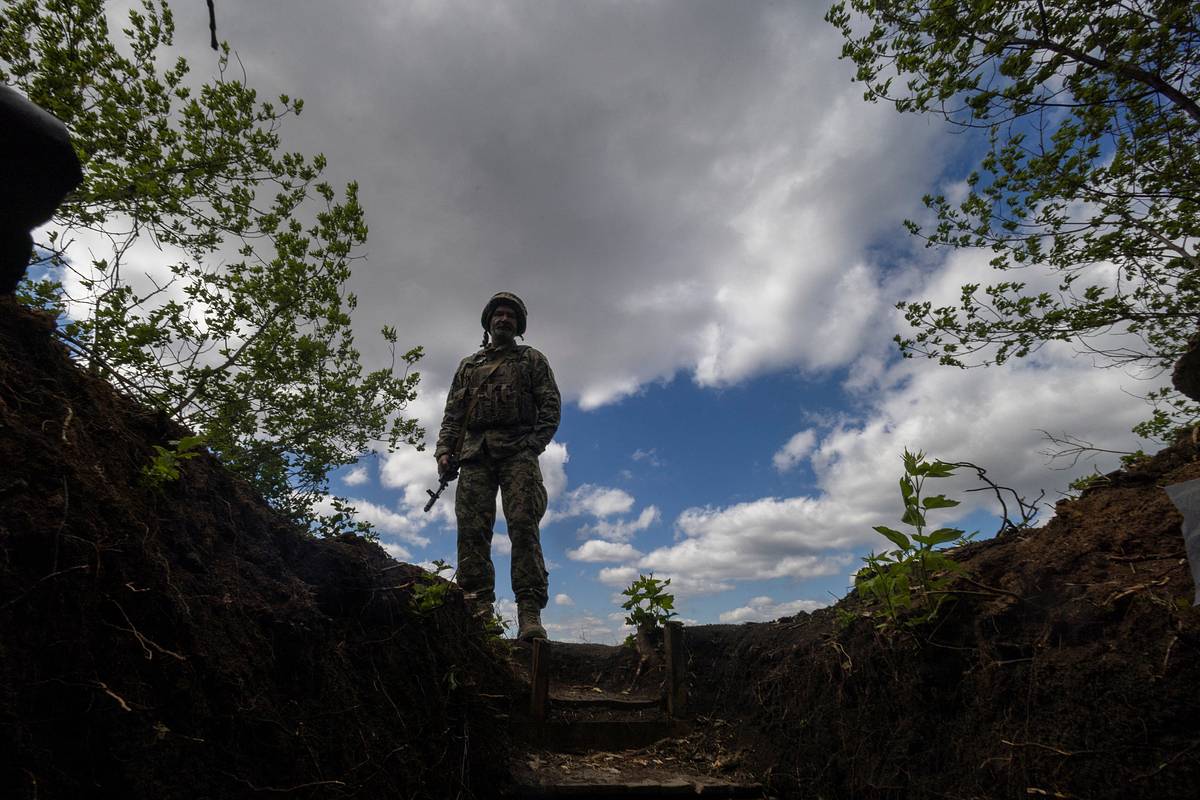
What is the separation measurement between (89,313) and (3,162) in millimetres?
3993

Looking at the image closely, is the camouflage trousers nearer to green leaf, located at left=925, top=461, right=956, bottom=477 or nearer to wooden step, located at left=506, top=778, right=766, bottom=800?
wooden step, located at left=506, top=778, right=766, bottom=800

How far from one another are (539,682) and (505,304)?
4382 millimetres

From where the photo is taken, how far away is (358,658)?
8.47 ft

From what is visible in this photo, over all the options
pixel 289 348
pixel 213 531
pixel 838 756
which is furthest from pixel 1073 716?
pixel 289 348

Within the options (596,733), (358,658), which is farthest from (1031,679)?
(596,733)

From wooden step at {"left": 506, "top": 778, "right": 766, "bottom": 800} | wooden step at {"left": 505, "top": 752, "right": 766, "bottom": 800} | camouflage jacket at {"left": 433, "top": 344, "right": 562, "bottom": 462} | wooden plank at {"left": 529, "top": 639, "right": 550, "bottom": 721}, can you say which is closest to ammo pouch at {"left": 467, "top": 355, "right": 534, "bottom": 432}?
camouflage jacket at {"left": 433, "top": 344, "right": 562, "bottom": 462}

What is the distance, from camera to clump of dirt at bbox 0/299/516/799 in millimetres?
1426

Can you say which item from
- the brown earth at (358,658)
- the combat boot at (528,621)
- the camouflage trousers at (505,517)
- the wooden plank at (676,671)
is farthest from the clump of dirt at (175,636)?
the camouflage trousers at (505,517)

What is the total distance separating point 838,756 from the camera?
3047 millimetres

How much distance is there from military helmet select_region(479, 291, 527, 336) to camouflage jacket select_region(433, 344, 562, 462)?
45 cm

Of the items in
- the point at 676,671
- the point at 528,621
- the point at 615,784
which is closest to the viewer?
the point at 615,784

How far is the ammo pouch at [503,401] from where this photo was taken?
255 inches

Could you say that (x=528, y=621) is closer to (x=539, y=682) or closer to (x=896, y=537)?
(x=539, y=682)

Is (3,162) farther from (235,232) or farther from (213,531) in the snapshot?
(235,232)
